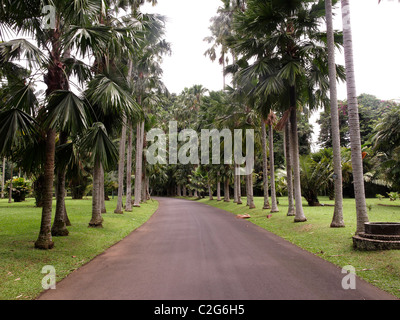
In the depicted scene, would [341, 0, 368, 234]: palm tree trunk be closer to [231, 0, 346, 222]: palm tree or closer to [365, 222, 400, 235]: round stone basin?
[365, 222, 400, 235]: round stone basin

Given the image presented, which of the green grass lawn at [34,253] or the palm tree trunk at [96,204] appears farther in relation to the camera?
the palm tree trunk at [96,204]

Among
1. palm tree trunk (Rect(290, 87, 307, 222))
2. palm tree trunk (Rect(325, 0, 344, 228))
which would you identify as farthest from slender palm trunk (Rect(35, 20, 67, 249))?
palm tree trunk (Rect(290, 87, 307, 222))

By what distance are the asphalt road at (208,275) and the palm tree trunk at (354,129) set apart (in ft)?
7.25

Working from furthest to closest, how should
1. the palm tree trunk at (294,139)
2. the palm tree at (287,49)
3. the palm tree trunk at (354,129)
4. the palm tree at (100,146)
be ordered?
the palm tree trunk at (294,139), the palm tree at (287,49), the palm tree at (100,146), the palm tree trunk at (354,129)

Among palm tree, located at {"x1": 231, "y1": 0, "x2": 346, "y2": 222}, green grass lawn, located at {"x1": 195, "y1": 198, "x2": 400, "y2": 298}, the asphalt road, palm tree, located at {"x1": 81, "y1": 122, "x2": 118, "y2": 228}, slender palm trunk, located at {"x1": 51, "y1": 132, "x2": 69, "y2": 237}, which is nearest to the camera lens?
the asphalt road

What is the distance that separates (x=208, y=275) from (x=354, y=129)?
6.44m

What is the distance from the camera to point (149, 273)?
5.79 m

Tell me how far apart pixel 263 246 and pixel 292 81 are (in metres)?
→ 6.88

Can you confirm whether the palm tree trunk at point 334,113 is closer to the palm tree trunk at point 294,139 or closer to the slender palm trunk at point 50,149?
the palm tree trunk at point 294,139

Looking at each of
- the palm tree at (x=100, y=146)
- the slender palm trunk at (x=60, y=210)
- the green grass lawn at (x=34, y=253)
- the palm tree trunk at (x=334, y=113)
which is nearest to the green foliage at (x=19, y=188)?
the green grass lawn at (x=34, y=253)

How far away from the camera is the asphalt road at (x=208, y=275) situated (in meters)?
4.62

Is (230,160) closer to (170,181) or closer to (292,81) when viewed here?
(292,81)

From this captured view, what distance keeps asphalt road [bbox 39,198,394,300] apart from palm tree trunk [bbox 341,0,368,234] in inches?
87.0

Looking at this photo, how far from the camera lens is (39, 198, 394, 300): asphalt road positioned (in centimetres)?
462
